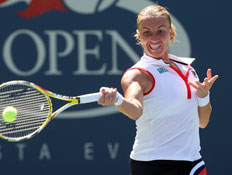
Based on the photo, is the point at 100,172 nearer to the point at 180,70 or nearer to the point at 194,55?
the point at 194,55

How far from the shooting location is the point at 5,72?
488cm

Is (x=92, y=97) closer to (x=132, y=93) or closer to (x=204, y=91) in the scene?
(x=132, y=93)

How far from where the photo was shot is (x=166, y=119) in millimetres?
2664

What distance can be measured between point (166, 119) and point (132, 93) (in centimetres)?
26

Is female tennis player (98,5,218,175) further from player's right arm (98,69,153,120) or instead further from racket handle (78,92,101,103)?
racket handle (78,92,101,103)

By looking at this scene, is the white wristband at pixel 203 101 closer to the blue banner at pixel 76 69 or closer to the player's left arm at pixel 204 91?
the player's left arm at pixel 204 91

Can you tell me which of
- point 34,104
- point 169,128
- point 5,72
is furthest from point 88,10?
point 169,128

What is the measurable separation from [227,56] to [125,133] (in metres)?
1.19

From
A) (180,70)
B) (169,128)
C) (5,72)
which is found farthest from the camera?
(5,72)

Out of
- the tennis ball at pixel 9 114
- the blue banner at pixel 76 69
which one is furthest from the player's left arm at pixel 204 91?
the blue banner at pixel 76 69

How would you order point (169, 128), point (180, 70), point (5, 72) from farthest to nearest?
point (5, 72) → point (180, 70) → point (169, 128)

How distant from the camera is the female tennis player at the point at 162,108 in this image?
104 inches

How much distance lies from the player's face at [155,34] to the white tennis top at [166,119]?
0.16 feet

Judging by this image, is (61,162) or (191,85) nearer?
(191,85)
